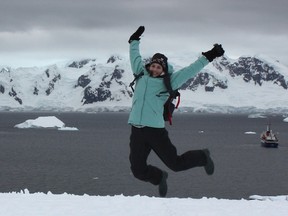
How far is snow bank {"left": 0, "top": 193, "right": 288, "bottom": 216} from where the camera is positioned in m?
9.23

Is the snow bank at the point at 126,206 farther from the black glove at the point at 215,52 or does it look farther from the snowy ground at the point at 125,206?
the black glove at the point at 215,52

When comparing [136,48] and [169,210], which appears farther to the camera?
[169,210]

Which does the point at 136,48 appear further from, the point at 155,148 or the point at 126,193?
the point at 126,193

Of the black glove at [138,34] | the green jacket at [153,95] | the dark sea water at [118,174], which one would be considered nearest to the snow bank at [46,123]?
the dark sea water at [118,174]

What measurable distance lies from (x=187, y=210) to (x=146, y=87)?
2.96 meters

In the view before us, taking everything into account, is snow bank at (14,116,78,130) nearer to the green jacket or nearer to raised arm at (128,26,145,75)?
raised arm at (128,26,145,75)

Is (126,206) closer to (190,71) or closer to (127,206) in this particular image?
(127,206)

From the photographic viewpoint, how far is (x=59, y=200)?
10.4m

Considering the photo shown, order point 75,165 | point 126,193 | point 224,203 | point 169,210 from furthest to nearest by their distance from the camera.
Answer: point 75,165, point 126,193, point 224,203, point 169,210

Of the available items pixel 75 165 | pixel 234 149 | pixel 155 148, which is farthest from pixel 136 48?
pixel 234 149

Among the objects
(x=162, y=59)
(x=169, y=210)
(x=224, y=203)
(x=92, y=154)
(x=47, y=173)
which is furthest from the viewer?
(x=92, y=154)

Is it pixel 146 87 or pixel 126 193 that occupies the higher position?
pixel 146 87

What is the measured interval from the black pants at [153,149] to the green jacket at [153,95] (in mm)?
137

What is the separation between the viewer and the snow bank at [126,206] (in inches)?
364
